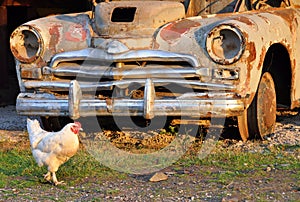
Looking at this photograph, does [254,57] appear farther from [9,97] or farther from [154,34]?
[9,97]

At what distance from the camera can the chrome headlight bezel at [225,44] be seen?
5.74 m

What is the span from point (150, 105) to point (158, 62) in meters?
0.47

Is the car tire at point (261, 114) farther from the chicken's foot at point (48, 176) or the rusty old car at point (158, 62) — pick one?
the chicken's foot at point (48, 176)

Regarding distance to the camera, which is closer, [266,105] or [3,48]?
[266,105]

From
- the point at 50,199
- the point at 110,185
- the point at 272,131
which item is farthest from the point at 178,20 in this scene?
the point at 50,199

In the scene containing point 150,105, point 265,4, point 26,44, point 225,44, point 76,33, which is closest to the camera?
point 150,105

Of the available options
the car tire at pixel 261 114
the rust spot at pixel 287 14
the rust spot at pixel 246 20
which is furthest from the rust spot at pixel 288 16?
the rust spot at pixel 246 20

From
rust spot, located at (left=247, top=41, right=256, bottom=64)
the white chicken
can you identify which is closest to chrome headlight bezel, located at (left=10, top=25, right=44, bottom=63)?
the white chicken

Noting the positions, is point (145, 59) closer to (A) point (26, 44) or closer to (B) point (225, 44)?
(B) point (225, 44)

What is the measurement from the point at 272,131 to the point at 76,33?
211 cm

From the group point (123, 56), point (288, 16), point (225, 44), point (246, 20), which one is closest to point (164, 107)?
→ point (123, 56)

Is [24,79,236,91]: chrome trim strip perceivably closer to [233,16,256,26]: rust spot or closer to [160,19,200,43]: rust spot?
[160,19,200,43]: rust spot

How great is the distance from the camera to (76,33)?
21.0ft

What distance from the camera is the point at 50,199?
186 inches
